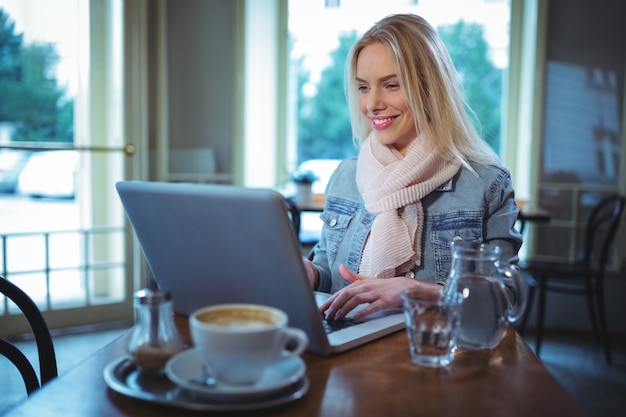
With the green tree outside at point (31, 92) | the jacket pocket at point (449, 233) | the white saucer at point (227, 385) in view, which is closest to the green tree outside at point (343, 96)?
the green tree outside at point (31, 92)

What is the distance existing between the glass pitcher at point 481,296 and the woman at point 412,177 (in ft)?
1.28

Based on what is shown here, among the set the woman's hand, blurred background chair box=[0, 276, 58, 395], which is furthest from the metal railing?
the woman's hand

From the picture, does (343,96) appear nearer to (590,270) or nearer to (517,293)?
(590,270)

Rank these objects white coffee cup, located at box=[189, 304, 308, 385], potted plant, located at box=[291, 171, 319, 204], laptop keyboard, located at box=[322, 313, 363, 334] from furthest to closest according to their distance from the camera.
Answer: potted plant, located at box=[291, 171, 319, 204] < laptop keyboard, located at box=[322, 313, 363, 334] < white coffee cup, located at box=[189, 304, 308, 385]

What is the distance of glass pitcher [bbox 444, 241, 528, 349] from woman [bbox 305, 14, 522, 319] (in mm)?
389

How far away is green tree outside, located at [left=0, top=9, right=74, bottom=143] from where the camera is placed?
3166mm

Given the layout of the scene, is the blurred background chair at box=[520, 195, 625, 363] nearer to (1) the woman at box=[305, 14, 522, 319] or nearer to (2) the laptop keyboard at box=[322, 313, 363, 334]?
(1) the woman at box=[305, 14, 522, 319]

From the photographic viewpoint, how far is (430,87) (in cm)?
143

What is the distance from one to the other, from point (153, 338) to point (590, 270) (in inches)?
113

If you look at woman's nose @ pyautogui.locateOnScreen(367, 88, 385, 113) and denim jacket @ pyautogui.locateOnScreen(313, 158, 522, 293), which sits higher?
woman's nose @ pyautogui.locateOnScreen(367, 88, 385, 113)

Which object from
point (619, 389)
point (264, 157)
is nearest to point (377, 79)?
point (619, 389)

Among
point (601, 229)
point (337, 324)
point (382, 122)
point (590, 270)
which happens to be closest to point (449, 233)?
point (382, 122)

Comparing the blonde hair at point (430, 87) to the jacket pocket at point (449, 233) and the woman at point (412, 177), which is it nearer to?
the woman at point (412, 177)

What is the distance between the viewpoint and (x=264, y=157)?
4125mm
